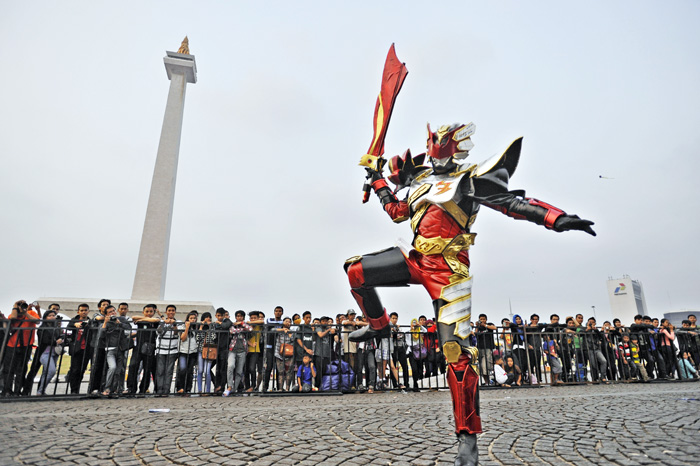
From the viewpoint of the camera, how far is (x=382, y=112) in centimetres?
455

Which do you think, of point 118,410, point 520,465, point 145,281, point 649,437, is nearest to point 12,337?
point 118,410

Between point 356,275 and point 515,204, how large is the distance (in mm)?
1447

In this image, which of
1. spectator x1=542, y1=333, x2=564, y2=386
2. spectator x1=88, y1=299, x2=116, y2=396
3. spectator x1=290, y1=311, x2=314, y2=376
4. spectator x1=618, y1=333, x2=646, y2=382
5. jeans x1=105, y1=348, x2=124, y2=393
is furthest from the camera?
spectator x1=618, y1=333, x2=646, y2=382

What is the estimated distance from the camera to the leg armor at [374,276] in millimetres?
3574

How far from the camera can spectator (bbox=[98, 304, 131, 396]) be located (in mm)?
7656

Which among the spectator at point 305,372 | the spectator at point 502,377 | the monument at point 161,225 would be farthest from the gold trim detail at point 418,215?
the monument at point 161,225

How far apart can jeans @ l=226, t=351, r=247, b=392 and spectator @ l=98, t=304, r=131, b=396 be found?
1940 mm

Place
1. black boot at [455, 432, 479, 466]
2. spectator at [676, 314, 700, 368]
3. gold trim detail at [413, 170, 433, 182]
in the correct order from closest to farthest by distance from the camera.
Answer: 1. black boot at [455, 432, 479, 466]
2. gold trim detail at [413, 170, 433, 182]
3. spectator at [676, 314, 700, 368]

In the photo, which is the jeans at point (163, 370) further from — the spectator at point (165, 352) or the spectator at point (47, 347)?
the spectator at point (47, 347)

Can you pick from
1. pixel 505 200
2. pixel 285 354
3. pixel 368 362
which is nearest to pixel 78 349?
pixel 285 354

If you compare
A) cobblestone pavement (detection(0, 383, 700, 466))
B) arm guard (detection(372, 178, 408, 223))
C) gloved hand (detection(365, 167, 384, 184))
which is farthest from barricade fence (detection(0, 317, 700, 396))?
gloved hand (detection(365, 167, 384, 184))

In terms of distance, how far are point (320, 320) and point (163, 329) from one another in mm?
3596

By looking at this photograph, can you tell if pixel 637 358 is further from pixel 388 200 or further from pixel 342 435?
pixel 342 435

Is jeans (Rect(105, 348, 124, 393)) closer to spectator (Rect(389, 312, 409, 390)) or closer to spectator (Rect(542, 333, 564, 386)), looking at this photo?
spectator (Rect(389, 312, 409, 390))
